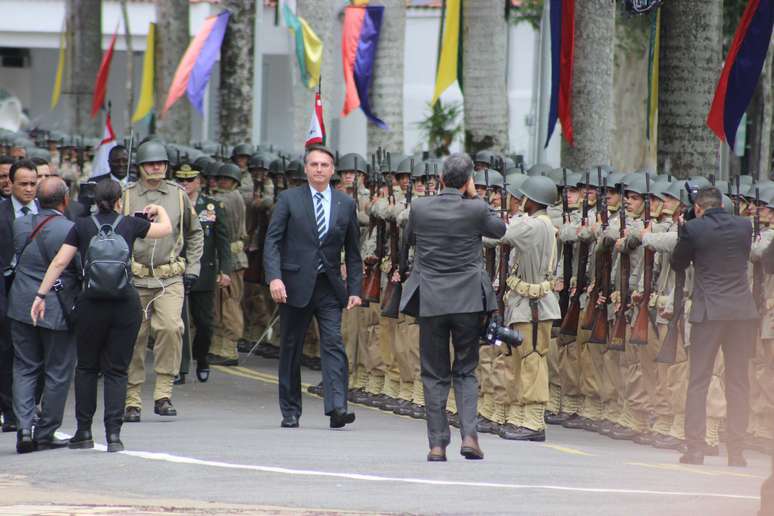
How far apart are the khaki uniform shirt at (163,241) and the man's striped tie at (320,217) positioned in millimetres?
1216

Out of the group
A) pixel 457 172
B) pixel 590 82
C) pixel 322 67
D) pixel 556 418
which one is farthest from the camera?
pixel 322 67

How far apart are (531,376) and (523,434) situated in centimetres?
43

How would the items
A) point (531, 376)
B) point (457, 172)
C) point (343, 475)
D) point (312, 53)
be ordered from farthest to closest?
point (312, 53)
point (531, 376)
point (457, 172)
point (343, 475)

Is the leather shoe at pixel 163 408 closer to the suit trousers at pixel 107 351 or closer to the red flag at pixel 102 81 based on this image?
the suit trousers at pixel 107 351

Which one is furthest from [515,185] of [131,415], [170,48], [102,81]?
[102,81]

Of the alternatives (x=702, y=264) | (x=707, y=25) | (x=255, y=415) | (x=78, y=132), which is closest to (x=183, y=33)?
(x=78, y=132)

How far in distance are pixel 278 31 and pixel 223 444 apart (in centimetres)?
4082

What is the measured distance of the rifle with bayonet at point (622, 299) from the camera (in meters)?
13.9

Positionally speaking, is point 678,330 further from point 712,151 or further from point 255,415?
point 712,151

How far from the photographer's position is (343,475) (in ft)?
34.4

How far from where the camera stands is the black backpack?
11328 mm

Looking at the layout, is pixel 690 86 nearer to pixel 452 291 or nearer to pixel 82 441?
pixel 452 291

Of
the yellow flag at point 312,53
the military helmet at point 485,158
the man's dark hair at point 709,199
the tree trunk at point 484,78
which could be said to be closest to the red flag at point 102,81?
the yellow flag at point 312,53

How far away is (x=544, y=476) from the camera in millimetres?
10758
